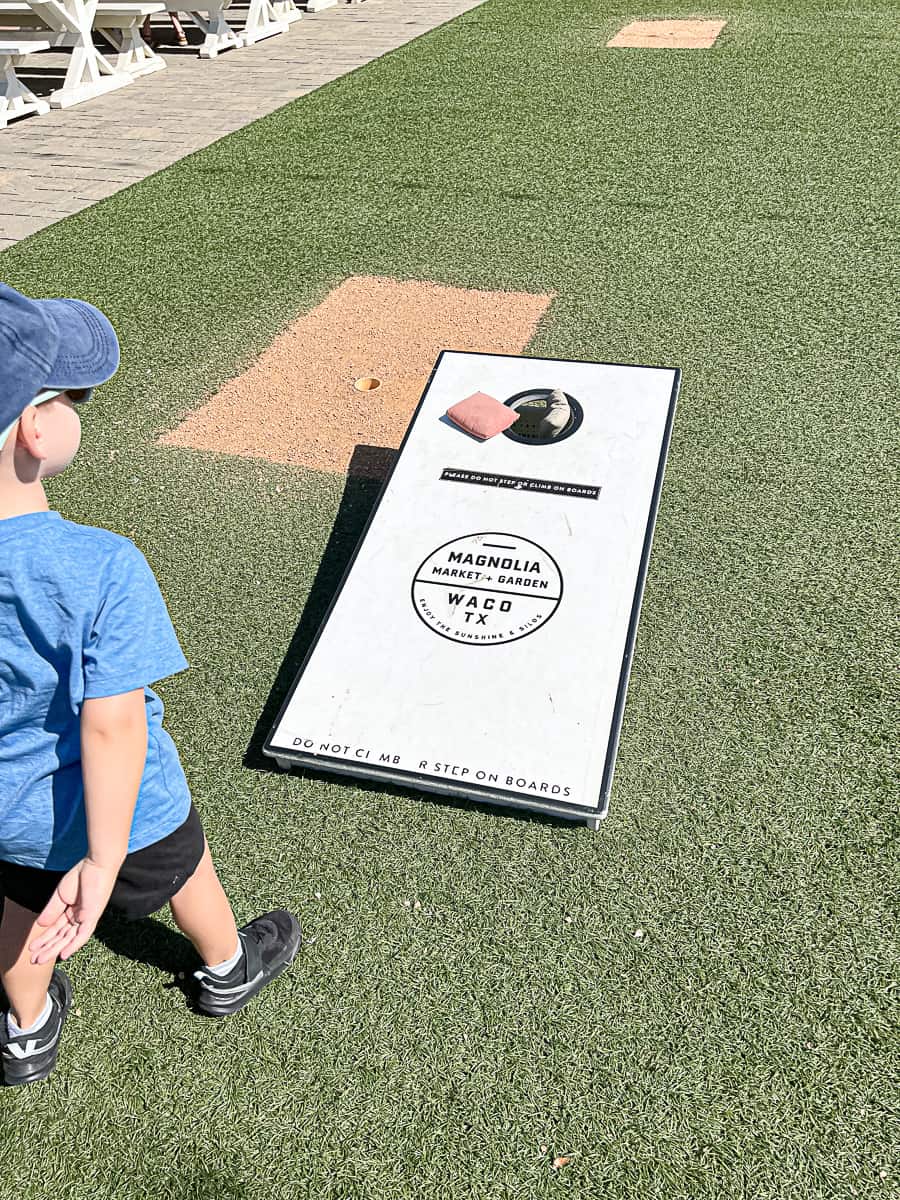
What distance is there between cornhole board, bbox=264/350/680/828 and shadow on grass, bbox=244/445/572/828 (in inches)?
5.2

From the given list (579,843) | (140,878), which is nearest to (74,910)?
(140,878)

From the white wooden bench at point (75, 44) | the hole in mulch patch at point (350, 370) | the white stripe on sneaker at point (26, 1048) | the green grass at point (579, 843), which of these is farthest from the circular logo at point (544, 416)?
the white wooden bench at point (75, 44)

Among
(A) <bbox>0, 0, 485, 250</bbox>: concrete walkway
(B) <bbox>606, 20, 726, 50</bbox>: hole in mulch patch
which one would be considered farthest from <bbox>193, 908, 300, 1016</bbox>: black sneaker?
(B) <bbox>606, 20, 726, 50</bbox>: hole in mulch patch

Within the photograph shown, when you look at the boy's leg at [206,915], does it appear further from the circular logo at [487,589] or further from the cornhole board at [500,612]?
the circular logo at [487,589]

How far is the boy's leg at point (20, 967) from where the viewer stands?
207 centimetres

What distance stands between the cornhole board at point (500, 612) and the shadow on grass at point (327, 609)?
13 cm

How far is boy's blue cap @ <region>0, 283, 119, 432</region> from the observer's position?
A: 1426 millimetres

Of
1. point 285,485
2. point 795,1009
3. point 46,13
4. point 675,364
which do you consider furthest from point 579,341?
point 46,13

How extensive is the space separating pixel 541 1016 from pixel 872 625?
1.75 metres

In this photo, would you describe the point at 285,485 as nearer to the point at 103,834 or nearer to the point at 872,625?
the point at 872,625

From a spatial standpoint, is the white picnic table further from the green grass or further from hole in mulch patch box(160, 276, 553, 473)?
hole in mulch patch box(160, 276, 553, 473)

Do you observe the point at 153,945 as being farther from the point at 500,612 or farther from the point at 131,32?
the point at 131,32

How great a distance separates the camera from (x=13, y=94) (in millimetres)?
9180

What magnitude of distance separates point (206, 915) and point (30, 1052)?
0.52m
